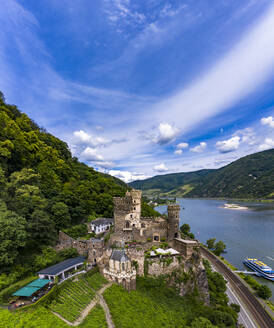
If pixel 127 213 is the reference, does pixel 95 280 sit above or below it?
below

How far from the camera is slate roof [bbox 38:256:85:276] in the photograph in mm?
18781

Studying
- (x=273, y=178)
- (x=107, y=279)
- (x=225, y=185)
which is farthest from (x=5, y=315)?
(x=225, y=185)

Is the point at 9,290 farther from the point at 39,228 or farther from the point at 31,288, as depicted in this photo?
the point at 39,228

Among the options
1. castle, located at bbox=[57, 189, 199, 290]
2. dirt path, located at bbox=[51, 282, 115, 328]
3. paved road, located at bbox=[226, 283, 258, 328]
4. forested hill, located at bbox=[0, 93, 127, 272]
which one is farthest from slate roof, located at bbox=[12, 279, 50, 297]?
paved road, located at bbox=[226, 283, 258, 328]

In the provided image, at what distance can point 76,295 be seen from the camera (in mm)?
17094

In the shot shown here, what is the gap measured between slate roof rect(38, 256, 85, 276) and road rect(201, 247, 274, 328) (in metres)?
24.8

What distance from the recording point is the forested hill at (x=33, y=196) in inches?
758

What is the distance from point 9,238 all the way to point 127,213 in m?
15.1

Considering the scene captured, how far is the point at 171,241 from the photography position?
25.7 meters

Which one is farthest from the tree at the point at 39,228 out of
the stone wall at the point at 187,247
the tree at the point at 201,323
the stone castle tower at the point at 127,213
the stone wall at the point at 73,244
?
the tree at the point at 201,323

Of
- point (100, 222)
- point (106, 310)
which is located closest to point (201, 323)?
point (106, 310)

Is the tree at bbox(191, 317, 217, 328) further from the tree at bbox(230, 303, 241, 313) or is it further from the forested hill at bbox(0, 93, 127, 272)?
the forested hill at bbox(0, 93, 127, 272)

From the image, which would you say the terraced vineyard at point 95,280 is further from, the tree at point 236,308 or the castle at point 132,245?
the tree at point 236,308

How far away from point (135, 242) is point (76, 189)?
20.9m
